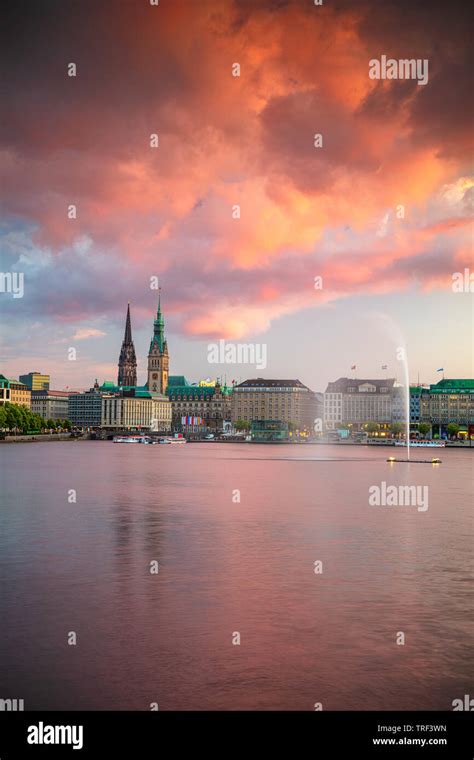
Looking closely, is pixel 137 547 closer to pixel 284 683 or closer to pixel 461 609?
pixel 461 609

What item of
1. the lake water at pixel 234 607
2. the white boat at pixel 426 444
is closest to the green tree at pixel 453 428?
the white boat at pixel 426 444

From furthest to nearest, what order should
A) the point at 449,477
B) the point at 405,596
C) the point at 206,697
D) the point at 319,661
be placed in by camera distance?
1. the point at 449,477
2. the point at 405,596
3. the point at 319,661
4. the point at 206,697

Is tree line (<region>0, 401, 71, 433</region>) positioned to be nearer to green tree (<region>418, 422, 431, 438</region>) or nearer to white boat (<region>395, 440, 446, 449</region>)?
white boat (<region>395, 440, 446, 449</region>)

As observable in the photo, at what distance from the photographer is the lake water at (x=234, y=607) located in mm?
13539

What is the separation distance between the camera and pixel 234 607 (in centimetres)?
1867

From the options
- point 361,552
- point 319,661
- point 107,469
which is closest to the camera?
point 319,661

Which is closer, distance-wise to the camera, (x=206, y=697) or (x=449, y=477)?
(x=206, y=697)

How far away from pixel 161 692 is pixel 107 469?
59.2 m

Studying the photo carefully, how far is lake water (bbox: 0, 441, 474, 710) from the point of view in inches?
533

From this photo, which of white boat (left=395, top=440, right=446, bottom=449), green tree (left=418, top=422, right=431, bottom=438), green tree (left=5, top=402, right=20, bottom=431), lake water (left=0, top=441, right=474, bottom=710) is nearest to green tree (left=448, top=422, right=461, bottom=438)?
green tree (left=418, top=422, right=431, bottom=438)

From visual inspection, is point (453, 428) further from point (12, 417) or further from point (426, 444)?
point (12, 417)

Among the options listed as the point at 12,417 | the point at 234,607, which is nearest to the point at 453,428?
the point at 12,417

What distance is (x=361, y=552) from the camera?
26734 millimetres
